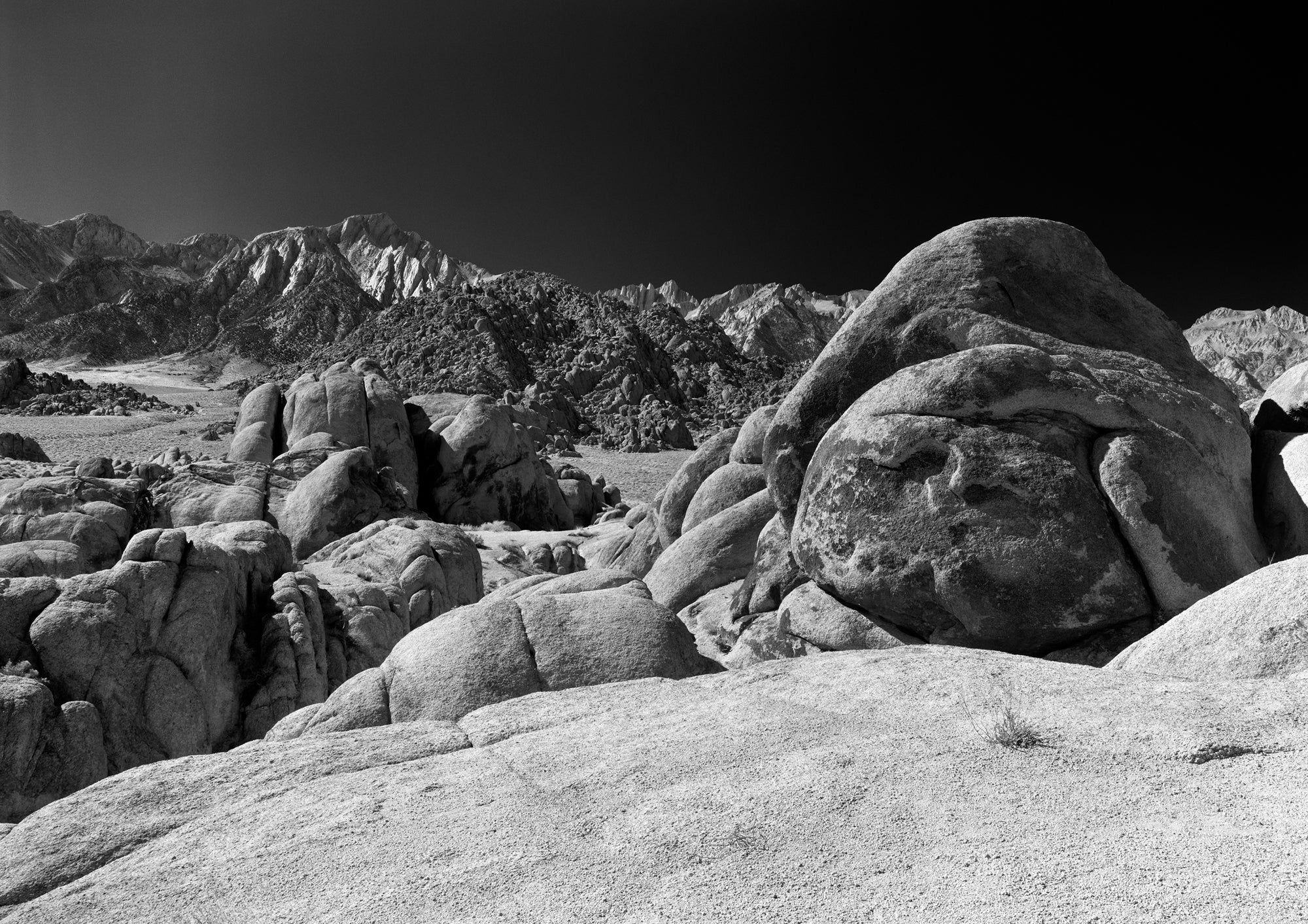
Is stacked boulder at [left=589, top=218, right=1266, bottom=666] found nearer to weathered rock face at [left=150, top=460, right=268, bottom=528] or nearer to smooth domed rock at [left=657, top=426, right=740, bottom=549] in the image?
smooth domed rock at [left=657, top=426, right=740, bottom=549]

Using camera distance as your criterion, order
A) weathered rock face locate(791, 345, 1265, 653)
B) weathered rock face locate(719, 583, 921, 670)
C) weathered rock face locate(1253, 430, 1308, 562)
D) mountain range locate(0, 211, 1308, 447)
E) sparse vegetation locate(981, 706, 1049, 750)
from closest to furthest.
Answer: sparse vegetation locate(981, 706, 1049, 750) → weathered rock face locate(791, 345, 1265, 653) → weathered rock face locate(1253, 430, 1308, 562) → weathered rock face locate(719, 583, 921, 670) → mountain range locate(0, 211, 1308, 447)

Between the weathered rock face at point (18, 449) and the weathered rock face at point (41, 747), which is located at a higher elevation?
the weathered rock face at point (18, 449)

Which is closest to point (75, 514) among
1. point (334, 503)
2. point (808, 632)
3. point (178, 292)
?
point (334, 503)

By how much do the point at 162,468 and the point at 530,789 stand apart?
2664cm

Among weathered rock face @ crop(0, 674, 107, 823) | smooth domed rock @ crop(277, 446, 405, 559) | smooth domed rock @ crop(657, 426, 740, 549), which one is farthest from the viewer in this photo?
smooth domed rock @ crop(277, 446, 405, 559)

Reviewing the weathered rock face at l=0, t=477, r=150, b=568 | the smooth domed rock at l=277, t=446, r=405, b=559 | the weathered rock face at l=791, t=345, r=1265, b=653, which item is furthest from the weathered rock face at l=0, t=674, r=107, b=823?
the smooth domed rock at l=277, t=446, r=405, b=559

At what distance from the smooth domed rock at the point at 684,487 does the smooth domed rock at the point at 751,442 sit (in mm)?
907

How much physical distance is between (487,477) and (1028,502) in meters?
30.5

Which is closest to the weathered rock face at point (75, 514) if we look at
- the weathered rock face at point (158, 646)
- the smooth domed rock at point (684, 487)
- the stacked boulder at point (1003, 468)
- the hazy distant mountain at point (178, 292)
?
the weathered rock face at point (158, 646)

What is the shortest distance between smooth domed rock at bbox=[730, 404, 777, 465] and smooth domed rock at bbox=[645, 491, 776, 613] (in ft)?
5.99

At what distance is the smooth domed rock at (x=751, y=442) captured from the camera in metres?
15.4

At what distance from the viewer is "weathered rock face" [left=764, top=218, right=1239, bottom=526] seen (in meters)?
9.64

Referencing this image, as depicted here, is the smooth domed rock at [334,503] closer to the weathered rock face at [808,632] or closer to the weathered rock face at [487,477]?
the weathered rock face at [487,477]

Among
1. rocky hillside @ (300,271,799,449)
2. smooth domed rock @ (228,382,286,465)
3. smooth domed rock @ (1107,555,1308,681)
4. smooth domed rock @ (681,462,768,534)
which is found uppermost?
rocky hillside @ (300,271,799,449)
